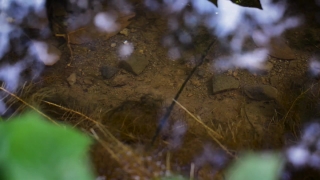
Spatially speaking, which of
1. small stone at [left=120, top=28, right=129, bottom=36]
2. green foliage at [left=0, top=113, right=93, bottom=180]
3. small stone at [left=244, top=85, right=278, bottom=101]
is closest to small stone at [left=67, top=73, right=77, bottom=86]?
small stone at [left=120, top=28, right=129, bottom=36]

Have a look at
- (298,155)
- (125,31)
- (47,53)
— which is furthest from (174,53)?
(298,155)

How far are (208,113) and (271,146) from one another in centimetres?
32

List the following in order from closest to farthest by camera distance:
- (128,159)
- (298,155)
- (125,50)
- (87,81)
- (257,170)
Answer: (257,170)
(128,159)
(298,155)
(87,81)
(125,50)

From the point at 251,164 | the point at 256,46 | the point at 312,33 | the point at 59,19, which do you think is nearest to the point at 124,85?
the point at 59,19

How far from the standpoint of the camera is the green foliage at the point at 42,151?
28cm

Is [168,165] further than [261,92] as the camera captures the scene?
No

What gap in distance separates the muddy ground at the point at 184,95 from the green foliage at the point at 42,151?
0.91 metres

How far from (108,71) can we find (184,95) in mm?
402

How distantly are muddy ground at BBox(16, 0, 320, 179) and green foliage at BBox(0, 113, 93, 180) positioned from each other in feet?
3.00

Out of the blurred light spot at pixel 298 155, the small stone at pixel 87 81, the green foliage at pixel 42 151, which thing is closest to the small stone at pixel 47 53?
the small stone at pixel 87 81

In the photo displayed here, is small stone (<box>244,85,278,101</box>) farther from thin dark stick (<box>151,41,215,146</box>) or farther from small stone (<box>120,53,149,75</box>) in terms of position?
small stone (<box>120,53,149,75</box>)

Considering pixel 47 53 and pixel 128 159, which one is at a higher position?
pixel 128 159

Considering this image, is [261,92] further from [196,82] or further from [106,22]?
[106,22]

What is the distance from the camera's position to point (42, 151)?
282mm
